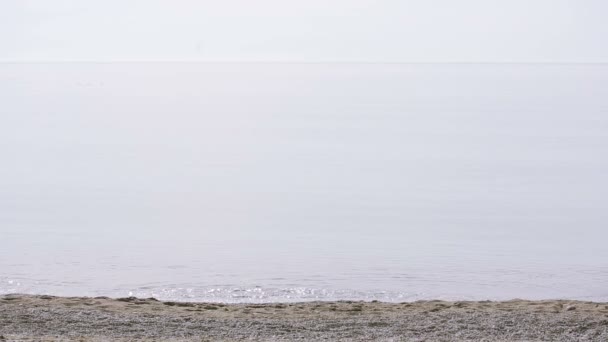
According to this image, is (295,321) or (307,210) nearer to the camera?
(295,321)

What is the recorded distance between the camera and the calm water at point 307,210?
62.7 ft

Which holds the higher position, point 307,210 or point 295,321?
point 307,210

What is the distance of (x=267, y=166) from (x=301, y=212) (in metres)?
13.1

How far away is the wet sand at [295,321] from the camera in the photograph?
11586 millimetres

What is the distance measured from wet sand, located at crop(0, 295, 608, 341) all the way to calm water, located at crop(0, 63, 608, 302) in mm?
3284

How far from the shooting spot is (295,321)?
12.6 m

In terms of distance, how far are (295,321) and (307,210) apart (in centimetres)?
1667

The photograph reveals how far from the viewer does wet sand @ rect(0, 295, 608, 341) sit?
11.6 m

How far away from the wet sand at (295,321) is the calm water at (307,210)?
10.8ft

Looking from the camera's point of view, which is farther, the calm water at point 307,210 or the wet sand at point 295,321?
the calm water at point 307,210

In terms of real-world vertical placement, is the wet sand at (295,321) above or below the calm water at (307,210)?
below

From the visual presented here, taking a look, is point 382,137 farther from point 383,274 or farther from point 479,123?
point 383,274

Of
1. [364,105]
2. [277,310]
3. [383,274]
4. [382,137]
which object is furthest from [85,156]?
[364,105]

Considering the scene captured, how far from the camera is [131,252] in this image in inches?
888
